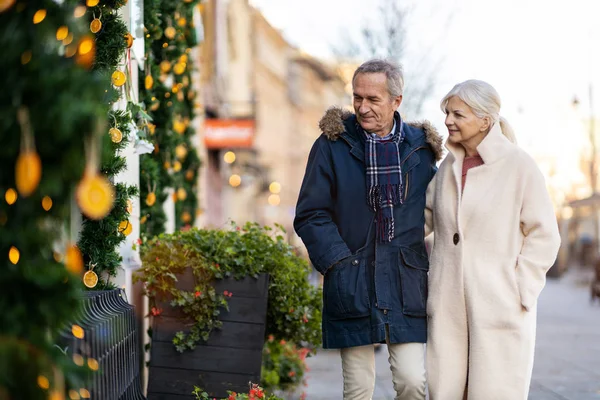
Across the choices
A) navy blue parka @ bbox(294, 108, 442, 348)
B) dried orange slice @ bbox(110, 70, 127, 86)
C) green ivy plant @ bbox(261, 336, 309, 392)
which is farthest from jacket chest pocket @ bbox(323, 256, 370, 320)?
green ivy plant @ bbox(261, 336, 309, 392)

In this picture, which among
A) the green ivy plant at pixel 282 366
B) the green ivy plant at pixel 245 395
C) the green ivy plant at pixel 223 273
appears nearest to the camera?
the green ivy plant at pixel 245 395

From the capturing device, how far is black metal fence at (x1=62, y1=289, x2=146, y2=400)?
103 inches

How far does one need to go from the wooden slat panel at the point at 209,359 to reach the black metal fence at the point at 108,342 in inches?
20.1

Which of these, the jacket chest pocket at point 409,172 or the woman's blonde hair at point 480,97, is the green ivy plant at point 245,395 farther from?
the woman's blonde hair at point 480,97

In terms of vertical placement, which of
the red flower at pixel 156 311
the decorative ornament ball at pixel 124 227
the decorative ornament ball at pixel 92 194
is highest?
the decorative ornament ball at pixel 92 194

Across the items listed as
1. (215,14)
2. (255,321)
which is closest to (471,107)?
(255,321)

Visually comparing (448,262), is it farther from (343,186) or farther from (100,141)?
(100,141)

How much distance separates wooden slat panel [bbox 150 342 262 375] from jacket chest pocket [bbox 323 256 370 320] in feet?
2.84

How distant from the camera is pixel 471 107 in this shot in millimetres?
4242

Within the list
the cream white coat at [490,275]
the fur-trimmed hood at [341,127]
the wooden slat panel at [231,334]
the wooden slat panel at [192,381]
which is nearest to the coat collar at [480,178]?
the cream white coat at [490,275]

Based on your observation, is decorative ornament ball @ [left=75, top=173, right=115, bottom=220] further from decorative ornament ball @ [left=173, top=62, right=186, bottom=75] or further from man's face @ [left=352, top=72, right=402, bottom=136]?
decorative ornament ball @ [left=173, top=62, right=186, bottom=75]

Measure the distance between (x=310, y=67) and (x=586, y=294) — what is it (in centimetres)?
3679

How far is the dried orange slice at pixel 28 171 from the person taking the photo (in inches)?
66.9

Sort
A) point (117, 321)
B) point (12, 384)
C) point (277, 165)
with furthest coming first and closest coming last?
1. point (277, 165)
2. point (117, 321)
3. point (12, 384)
